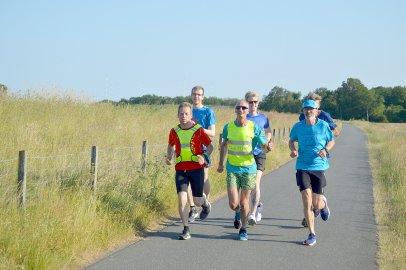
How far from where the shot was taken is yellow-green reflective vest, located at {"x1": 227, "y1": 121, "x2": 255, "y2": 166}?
8109 mm

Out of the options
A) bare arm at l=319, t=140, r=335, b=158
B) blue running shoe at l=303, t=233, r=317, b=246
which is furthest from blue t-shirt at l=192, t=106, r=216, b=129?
blue running shoe at l=303, t=233, r=317, b=246

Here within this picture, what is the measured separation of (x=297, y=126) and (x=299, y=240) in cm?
167

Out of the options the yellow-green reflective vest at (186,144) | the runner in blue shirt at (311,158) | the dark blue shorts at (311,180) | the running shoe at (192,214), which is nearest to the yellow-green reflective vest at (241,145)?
the yellow-green reflective vest at (186,144)

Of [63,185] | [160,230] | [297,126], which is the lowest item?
[160,230]

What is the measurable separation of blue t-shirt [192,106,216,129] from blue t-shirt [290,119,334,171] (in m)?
1.69

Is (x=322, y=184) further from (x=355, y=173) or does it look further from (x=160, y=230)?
(x=355, y=173)

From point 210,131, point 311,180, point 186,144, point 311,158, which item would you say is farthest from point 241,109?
point 311,180

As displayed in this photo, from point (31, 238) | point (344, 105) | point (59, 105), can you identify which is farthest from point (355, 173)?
point (344, 105)

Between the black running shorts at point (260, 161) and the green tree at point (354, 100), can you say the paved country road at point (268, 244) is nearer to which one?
→ the black running shorts at point (260, 161)

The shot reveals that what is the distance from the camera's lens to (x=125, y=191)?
913 cm

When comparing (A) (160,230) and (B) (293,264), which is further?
(A) (160,230)

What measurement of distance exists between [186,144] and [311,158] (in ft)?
5.95

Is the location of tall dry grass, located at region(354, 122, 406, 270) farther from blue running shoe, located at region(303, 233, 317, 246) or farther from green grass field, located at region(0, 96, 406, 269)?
blue running shoe, located at region(303, 233, 317, 246)

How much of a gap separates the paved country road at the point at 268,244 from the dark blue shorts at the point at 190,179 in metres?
0.70
